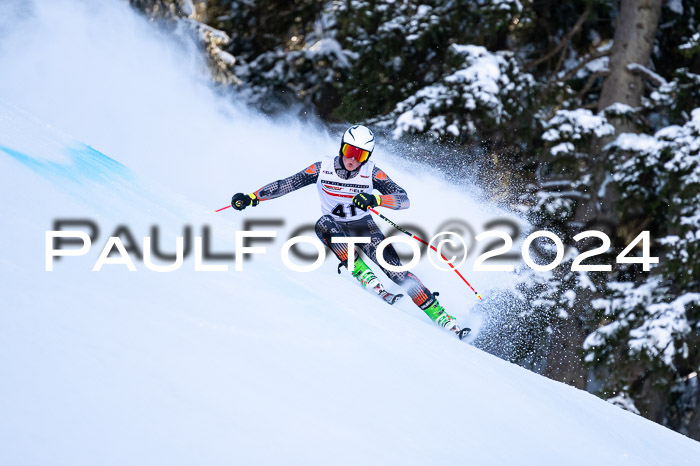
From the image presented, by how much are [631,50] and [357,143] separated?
6897 mm

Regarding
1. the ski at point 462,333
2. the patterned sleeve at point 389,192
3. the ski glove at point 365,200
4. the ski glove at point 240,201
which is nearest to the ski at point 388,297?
the ski at point 462,333

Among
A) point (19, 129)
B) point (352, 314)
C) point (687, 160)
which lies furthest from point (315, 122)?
point (352, 314)

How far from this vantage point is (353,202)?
5.88 meters

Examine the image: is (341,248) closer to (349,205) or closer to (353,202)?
(349,205)

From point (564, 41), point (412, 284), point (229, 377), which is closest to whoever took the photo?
point (229, 377)

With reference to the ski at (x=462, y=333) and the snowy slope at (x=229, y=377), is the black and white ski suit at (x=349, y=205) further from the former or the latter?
the snowy slope at (x=229, y=377)

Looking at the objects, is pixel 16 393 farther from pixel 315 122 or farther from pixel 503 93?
pixel 315 122

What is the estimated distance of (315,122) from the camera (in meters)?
12.4

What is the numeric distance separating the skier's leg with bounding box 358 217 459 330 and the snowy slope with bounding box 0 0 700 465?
0.51 metres

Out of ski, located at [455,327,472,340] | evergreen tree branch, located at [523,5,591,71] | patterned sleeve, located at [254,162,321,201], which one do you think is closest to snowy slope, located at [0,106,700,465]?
ski, located at [455,327,472,340]

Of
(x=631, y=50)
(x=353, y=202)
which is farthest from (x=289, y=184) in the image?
(x=631, y=50)

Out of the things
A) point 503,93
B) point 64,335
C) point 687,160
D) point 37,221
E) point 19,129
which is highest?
point 503,93

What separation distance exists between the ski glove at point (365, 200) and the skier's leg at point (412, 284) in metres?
0.73

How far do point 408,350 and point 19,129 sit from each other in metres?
3.22
